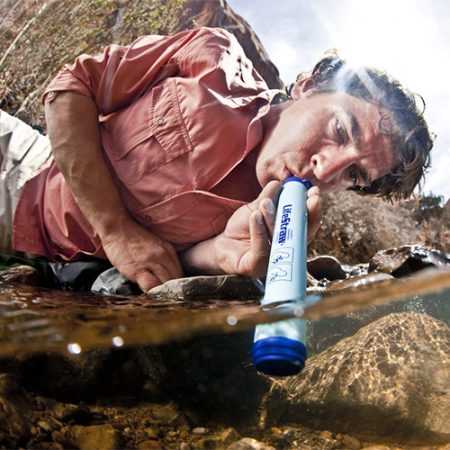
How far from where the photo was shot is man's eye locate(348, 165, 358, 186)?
62 centimetres

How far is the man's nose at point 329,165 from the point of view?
0.59 metres

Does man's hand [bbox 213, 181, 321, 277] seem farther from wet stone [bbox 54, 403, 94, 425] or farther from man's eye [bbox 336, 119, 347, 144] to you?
wet stone [bbox 54, 403, 94, 425]

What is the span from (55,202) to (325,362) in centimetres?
52

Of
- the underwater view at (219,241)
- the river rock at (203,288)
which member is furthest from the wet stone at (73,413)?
the river rock at (203,288)

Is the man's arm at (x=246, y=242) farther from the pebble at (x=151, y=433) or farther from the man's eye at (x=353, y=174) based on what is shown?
the pebble at (x=151, y=433)

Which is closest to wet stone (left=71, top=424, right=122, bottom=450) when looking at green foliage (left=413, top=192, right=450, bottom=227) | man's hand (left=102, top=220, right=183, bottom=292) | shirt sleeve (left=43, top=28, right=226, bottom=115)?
man's hand (left=102, top=220, right=183, bottom=292)

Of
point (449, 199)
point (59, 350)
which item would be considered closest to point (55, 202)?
point (59, 350)

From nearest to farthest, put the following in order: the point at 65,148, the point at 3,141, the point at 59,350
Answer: the point at 59,350
the point at 65,148
the point at 3,141

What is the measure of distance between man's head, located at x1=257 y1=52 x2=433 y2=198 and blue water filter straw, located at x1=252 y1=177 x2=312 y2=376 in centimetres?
9

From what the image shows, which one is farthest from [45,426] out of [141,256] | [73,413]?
[141,256]

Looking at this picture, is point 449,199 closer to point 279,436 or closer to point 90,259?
point 90,259

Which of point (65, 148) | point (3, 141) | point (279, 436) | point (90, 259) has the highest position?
point (3, 141)

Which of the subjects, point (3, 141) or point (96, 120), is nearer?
point (96, 120)

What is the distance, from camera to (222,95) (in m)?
0.62
